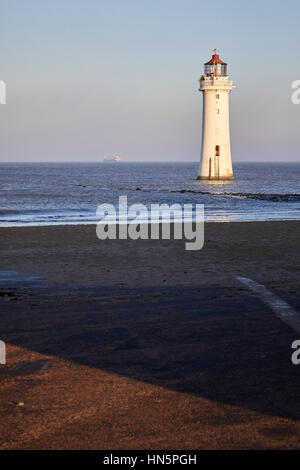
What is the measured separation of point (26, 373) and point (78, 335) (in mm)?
1301

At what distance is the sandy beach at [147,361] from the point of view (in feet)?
14.3

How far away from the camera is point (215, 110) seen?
2189 inches

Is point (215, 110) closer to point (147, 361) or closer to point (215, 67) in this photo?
point (215, 67)

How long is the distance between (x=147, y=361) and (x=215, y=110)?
51.9m

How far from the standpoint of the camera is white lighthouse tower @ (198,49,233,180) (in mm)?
55531

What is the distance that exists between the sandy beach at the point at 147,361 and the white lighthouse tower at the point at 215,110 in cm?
4544
